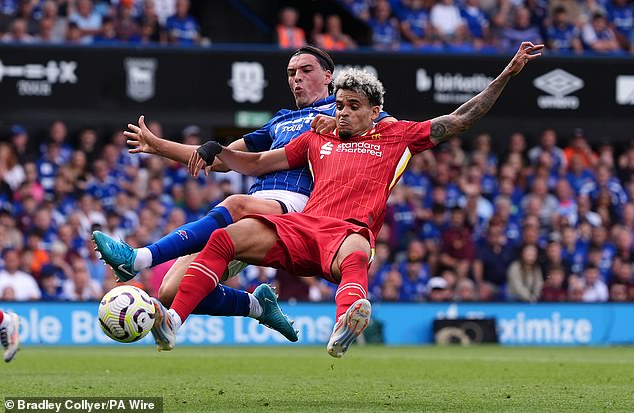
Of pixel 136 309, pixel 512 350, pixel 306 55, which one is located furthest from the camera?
pixel 512 350

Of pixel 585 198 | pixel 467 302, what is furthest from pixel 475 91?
pixel 467 302

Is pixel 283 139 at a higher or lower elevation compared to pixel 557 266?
higher

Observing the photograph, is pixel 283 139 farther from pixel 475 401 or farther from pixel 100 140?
pixel 100 140

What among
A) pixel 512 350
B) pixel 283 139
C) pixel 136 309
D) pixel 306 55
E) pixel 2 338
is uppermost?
pixel 306 55

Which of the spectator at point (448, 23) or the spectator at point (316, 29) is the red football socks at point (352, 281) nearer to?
the spectator at point (316, 29)

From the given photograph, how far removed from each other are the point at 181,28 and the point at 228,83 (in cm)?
120

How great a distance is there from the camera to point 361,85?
9.16 metres

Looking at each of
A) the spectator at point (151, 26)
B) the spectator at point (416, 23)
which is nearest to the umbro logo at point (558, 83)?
the spectator at point (416, 23)

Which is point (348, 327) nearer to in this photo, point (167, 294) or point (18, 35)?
point (167, 294)

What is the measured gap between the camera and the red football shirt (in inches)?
358

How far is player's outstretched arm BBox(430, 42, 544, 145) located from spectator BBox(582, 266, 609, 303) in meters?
11.1

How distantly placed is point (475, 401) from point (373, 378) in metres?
2.53

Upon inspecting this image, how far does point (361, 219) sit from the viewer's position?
9.05 meters

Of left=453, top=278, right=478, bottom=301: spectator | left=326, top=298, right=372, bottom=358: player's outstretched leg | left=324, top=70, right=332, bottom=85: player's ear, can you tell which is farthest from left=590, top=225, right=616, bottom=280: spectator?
left=326, top=298, right=372, bottom=358: player's outstretched leg
